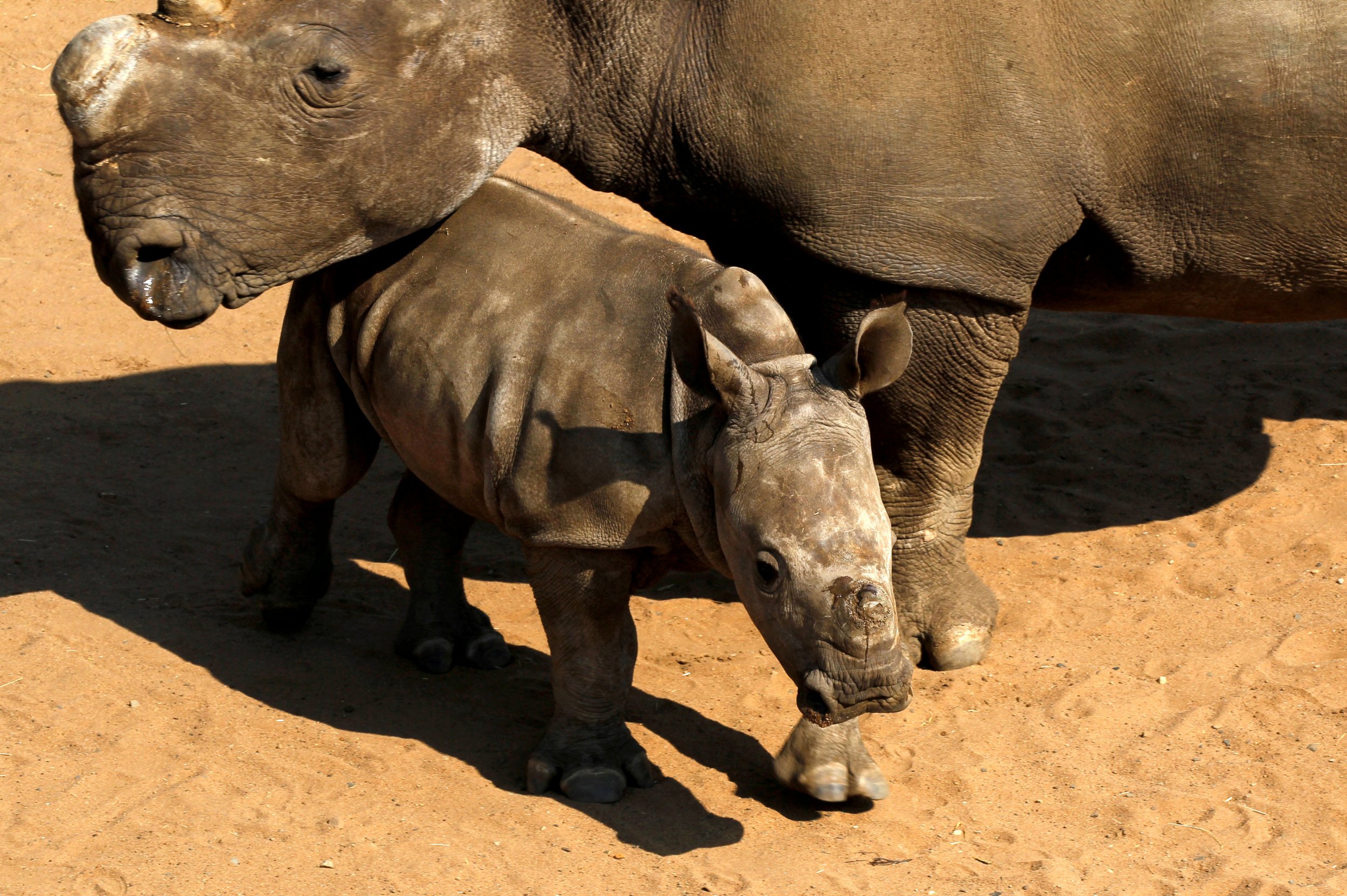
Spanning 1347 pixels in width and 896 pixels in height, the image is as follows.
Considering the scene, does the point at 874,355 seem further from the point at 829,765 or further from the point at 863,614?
the point at 829,765

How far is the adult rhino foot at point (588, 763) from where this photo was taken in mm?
5172

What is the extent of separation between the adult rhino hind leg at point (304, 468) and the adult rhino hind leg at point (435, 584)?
11.2 inches

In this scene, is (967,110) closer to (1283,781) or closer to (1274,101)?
(1274,101)

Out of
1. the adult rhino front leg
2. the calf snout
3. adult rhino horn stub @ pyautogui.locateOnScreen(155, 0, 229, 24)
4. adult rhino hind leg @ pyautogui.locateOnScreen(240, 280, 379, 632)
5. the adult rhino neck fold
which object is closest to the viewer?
the calf snout

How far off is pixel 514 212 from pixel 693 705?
2039 millimetres

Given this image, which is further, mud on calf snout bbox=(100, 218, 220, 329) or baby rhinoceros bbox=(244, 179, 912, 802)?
mud on calf snout bbox=(100, 218, 220, 329)

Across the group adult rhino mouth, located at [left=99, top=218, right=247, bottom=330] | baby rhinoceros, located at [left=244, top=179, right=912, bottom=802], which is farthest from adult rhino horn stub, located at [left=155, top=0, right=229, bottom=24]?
baby rhinoceros, located at [left=244, top=179, right=912, bottom=802]

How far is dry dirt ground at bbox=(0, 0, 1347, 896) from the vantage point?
4.86 m

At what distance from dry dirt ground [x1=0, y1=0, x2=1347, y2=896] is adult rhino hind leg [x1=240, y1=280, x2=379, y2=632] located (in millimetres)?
224

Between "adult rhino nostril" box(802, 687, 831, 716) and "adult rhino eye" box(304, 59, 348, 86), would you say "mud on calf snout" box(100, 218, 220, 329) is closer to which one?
"adult rhino eye" box(304, 59, 348, 86)

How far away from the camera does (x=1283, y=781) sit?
554 centimetres

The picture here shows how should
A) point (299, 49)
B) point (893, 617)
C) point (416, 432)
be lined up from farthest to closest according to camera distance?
point (416, 432) → point (299, 49) → point (893, 617)

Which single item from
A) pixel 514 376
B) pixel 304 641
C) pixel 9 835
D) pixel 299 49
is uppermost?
pixel 299 49

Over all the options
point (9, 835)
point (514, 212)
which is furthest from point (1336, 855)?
point (9, 835)
